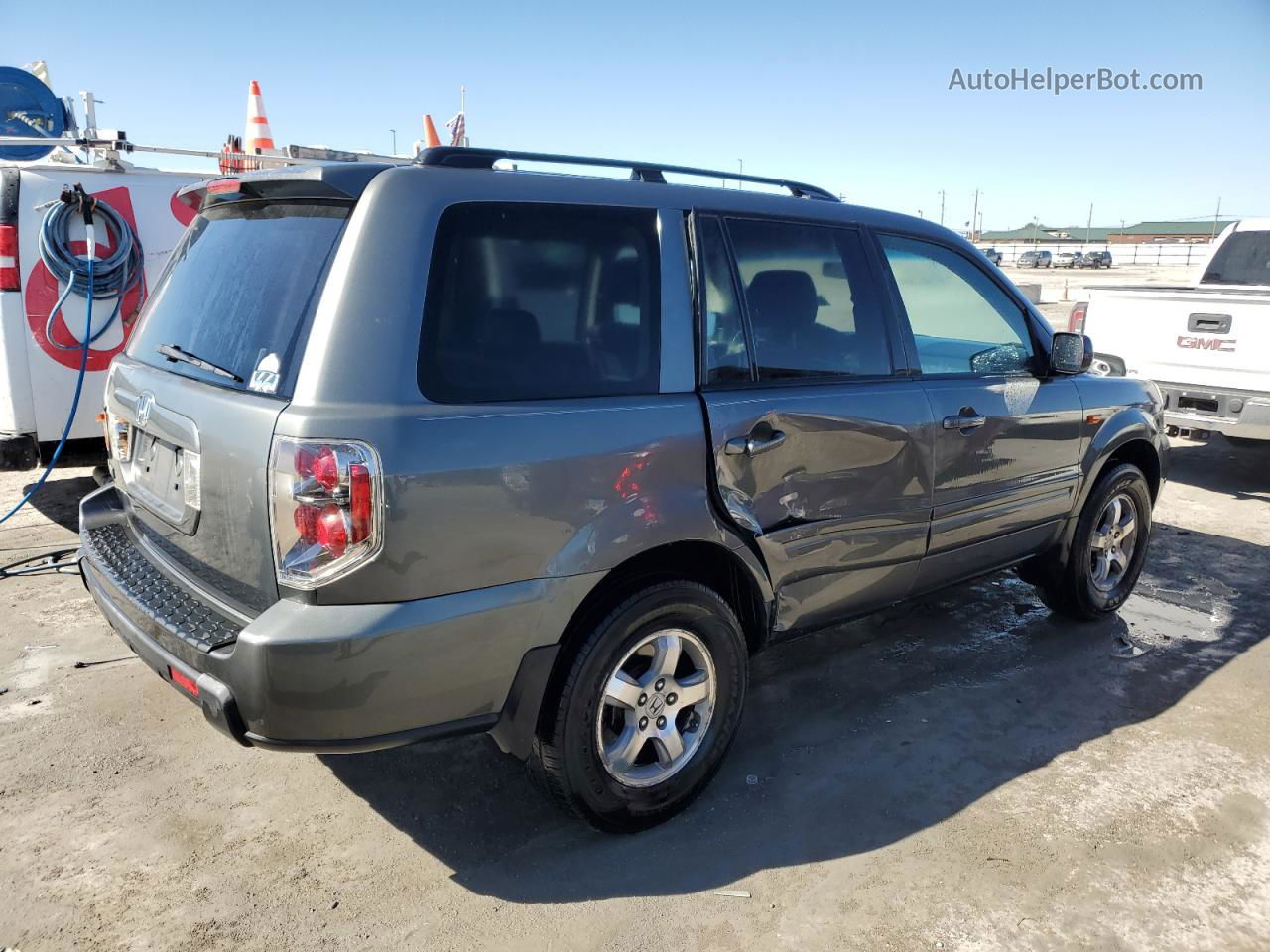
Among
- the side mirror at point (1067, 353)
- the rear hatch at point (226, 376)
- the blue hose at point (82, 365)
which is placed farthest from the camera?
the blue hose at point (82, 365)

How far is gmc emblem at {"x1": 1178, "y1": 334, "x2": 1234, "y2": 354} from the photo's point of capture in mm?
7109

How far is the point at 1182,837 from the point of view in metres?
2.95

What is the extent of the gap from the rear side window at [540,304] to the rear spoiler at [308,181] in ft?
0.82

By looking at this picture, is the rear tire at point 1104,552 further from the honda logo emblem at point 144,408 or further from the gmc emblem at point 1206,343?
the honda logo emblem at point 144,408

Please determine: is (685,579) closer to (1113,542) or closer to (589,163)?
(589,163)

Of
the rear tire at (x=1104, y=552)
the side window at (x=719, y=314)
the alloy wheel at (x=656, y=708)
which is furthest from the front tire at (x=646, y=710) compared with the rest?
the rear tire at (x=1104, y=552)

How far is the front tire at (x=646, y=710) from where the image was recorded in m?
→ 2.67

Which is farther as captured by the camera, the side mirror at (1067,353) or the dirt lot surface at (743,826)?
the side mirror at (1067,353)

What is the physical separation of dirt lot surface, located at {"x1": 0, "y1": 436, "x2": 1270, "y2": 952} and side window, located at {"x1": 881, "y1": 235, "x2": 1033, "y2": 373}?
1.39 meters

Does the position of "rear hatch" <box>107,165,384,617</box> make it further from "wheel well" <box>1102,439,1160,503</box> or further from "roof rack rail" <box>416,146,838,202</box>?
"wheel well" <box>1102,439,1160,503</box>

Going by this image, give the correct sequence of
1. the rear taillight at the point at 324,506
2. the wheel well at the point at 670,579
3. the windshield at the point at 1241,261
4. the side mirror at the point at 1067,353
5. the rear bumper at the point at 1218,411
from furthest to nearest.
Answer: the windshield at the point at 1241,261 < the rear bumper at the point at 1218,411 < the side mirror at the point at 1067,353 < the wheel well at the point at 670,579 < the rear taillight at the point at 324,506

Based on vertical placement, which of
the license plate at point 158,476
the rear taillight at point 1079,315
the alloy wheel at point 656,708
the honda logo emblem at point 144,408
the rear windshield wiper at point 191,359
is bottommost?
the alloy wheel at point 656,708

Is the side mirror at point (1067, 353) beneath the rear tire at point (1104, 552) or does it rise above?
above

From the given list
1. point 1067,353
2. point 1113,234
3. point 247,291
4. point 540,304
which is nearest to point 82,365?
point 247,291
